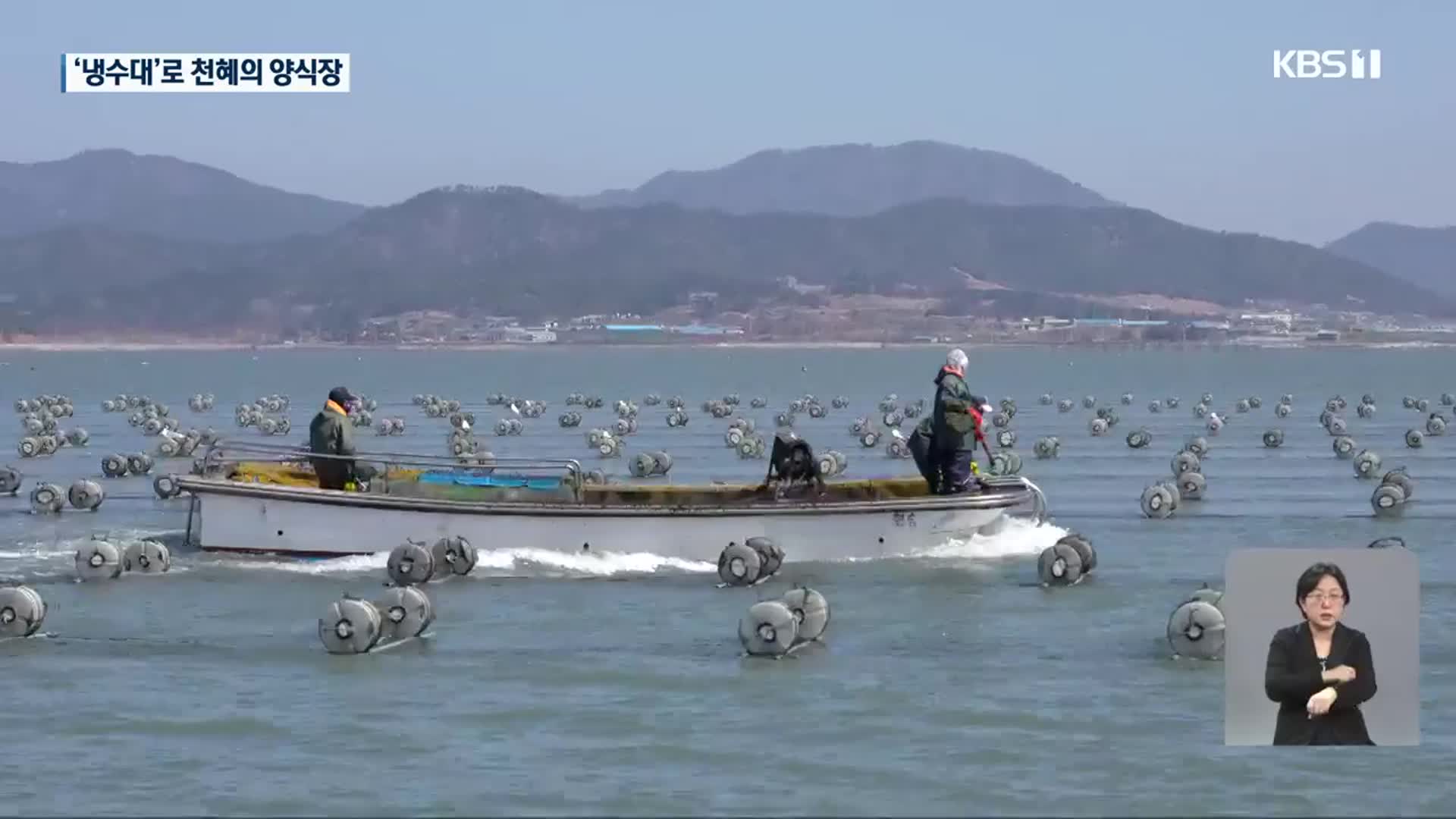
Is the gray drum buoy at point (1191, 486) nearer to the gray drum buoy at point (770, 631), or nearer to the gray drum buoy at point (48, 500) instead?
the gray drum buoy at point (48, 500)

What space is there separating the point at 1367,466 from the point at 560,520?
3208 cm

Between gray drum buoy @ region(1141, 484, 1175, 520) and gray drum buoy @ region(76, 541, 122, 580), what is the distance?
23396mm

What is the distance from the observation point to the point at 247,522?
37844mm

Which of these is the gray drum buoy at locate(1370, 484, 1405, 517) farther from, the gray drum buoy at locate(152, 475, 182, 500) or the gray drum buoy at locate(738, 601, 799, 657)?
the gray drum buoy at locate(152, 475, 182, 500)

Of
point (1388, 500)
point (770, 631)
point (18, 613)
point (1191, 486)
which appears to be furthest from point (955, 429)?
point (1191, 486)

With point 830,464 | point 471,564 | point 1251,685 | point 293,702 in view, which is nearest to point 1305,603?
point 1251,685

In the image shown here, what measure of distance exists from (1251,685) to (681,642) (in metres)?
15.9

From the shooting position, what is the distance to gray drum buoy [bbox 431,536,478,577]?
36781mm

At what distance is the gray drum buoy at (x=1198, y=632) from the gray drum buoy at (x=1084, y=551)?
7432 millimetres

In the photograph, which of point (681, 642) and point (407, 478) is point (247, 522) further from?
point (681, 642)

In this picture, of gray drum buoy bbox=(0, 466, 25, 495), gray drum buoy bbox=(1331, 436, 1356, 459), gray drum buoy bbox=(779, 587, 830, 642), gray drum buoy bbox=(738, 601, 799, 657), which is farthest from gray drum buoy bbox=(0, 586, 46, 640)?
gray drum buoy bbox=(1331, 436, 1356, 459)

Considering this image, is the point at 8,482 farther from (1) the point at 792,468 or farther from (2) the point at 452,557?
(1) the point at 792,468

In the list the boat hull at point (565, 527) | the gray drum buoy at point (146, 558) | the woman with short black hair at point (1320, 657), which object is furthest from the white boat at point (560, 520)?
the woman with short black hair at point (1320, 657)

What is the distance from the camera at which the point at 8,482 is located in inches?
2215
